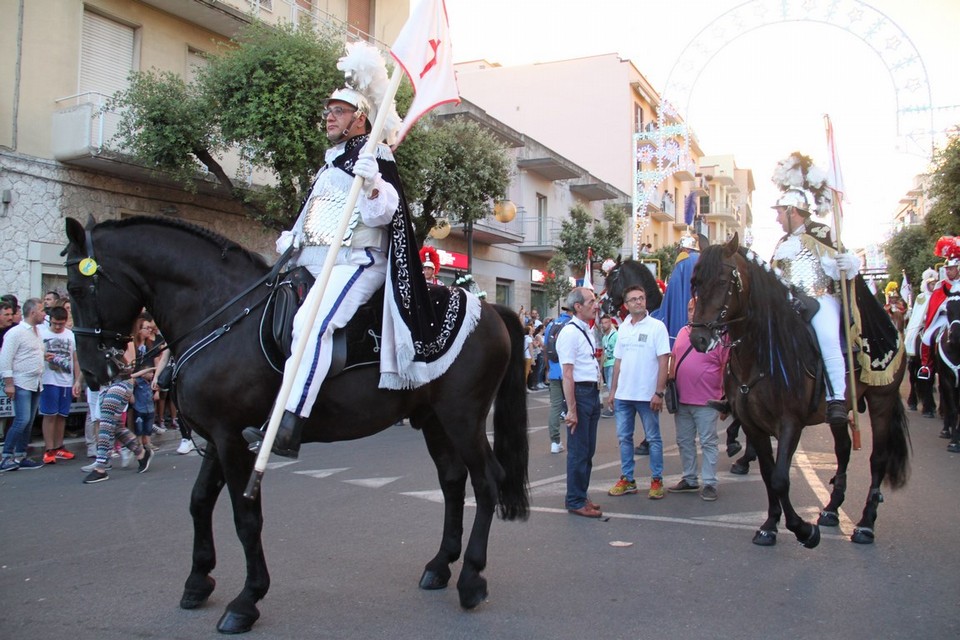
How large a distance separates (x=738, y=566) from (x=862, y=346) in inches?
94.6

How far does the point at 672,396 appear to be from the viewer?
7.52 metres

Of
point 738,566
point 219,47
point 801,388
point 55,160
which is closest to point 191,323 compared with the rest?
point 738,566

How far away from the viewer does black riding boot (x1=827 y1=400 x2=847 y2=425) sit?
5.52 metres

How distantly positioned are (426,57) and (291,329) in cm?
175

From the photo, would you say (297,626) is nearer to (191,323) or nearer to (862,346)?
(191,323)

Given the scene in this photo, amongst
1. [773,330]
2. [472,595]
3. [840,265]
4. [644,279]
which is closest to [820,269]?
[840,265]

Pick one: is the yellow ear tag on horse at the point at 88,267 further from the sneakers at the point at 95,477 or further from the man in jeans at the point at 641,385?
the sneakers at the point at 95,477

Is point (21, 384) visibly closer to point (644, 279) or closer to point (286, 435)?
point (286, 435)

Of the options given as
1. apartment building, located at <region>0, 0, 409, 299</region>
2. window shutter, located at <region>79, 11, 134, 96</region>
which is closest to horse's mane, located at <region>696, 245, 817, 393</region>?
apartment building, located at <region>0, 0, 409, 299</region>

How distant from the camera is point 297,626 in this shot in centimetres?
392

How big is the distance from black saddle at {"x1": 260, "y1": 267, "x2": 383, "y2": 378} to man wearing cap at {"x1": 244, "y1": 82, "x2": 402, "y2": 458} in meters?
0.07

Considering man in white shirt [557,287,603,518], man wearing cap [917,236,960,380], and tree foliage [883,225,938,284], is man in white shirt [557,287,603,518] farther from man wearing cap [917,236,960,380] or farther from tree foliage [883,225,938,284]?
tree foliage [883,225,938,284]

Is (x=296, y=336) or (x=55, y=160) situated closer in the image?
(x=296, y=336)

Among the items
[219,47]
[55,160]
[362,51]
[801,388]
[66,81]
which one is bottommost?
[801,388]
